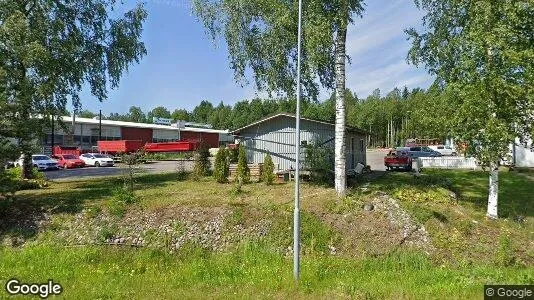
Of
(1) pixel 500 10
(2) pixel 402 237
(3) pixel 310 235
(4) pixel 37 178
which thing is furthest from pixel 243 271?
(4) pixel 37 178

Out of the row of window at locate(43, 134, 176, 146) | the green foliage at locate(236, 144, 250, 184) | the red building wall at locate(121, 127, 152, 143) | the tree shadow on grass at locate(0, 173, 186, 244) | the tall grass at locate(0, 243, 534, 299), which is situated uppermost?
the red building wall at locate(121, 127, 152, 143)

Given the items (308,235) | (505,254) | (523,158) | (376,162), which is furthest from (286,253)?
(376,162)

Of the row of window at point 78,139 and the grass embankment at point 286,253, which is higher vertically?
the row of window at point 78,139

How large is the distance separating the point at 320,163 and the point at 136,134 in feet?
157

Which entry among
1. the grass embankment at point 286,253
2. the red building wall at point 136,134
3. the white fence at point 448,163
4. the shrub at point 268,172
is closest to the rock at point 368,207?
the grass embankment at point 286,253

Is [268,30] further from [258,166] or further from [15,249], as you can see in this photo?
[15,249]

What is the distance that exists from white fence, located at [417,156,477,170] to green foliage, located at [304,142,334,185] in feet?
50.7

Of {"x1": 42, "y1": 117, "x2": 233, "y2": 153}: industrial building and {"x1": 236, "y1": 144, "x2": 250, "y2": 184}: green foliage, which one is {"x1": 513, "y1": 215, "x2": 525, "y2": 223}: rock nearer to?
{"x1": 236, "y1": 144, "x2": 250, "y2": 184}: green foliage

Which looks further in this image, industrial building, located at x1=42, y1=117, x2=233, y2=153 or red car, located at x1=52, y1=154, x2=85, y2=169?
industrial building, located at x1=42, y1=117, x2=233, y2=153

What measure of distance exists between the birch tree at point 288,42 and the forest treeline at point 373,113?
1425 mm

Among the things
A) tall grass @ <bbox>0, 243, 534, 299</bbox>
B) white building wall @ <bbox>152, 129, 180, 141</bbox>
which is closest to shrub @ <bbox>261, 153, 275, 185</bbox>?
tall grass @ <bbox>0, 243, 534, 299</bbox>

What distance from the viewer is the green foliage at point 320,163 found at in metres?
20.0

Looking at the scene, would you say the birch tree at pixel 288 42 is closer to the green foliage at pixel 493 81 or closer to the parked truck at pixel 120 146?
the green foliage at pixel 493 81

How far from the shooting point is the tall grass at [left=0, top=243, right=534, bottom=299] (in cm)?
859
